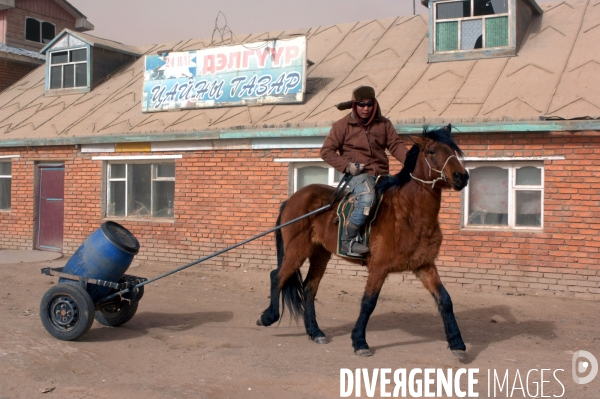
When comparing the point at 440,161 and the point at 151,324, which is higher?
the point at 440,161

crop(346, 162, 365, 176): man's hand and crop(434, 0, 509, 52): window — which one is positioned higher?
crop(434, 0, 509, 52): window

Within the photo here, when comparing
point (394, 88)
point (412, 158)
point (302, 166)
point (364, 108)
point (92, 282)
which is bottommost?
point (92, 282)

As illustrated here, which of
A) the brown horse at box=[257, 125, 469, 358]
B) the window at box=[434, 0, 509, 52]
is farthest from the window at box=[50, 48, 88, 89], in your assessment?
the brown horse at box=[257, 125, 469, 358]

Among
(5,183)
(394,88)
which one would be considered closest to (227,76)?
(394,88)

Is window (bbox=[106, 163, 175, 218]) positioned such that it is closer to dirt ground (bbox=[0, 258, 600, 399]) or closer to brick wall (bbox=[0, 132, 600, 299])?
brick wall (bbox=[0, 132, 600, 299])

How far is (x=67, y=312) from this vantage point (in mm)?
6492

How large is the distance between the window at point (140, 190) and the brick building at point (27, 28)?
838cm

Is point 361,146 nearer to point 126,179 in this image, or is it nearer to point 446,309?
point 446,309

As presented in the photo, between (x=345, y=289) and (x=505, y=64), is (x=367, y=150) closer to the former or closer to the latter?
(x=345, y=289)

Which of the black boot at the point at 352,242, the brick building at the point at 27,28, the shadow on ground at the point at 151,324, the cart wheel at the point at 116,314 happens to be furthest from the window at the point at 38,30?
the black boot at the point at 352,242

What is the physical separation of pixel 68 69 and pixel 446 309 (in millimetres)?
15032

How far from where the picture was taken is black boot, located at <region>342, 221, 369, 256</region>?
20.2ft

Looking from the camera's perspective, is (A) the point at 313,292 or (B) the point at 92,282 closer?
(B) the point at 92,282

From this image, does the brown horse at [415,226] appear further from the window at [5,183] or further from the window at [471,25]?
the window at [5,183]
